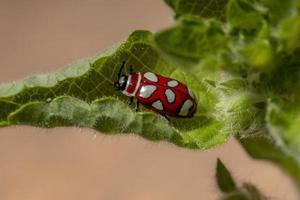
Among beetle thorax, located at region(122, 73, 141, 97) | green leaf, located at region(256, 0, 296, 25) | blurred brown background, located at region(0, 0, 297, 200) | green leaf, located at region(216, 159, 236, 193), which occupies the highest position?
green leaf, located at region(256, 0, 296, 25)

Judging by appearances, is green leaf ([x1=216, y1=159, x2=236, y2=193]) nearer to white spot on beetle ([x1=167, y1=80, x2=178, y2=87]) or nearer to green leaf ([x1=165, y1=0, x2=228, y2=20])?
white spot on beetle ([x1=167, y1=80, x2=178, y2=87])

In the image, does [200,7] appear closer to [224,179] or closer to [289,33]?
[289,33]

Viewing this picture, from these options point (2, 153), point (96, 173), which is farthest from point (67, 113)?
point (2, 153)

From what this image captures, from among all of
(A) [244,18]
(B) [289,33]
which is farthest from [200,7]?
(B) [289,33]

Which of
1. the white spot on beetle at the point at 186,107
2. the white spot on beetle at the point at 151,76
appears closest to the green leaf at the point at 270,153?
the white spot on beetle at the point at 186,107

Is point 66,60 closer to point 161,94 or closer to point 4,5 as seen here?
point 4,5

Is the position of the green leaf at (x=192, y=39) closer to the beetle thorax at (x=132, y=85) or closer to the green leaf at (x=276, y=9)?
the green leaf at (x=276, y=9)

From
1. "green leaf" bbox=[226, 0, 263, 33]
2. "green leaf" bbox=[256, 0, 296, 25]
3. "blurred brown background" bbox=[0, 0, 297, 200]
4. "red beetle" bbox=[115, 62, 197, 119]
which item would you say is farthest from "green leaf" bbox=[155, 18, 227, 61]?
"blurred brown background" bbox=[0, 0, 297, 200]
